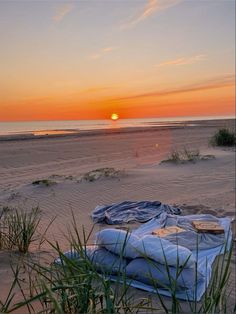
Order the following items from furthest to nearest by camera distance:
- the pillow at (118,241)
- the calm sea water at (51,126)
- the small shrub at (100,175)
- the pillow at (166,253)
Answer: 1. the small shrub at (100,175)
2. the calm sea water at (51,126)
3. the pillow at (118,241)
4. the pillow at (166,253)

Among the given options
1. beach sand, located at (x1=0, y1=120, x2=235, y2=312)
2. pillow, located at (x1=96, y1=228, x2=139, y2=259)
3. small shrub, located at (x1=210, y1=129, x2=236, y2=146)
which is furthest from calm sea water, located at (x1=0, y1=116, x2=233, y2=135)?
small shrub, located at (x1=210, y1=129, x2=236, y2=146)

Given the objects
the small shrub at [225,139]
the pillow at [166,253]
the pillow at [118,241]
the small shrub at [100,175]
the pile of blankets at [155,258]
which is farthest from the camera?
the small shrub at [225,139]

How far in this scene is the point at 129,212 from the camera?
6.78 meters

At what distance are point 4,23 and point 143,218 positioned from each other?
12.7ft

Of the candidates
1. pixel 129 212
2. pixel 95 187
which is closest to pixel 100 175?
pixel 95 187

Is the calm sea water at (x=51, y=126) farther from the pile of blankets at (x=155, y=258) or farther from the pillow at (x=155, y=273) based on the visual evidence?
the pillow at (x=155, y=273)

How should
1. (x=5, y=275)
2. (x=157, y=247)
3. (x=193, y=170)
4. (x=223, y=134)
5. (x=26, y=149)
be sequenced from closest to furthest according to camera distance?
(x=5, y=275) → (x=157, y=247) → (x=193, y=170) → (x=26, y=149) → (x=223, y=134)

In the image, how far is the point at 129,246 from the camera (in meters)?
4.09

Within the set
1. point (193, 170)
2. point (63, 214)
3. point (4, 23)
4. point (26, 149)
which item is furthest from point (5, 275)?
point (26, 149)

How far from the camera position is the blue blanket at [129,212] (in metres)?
6.40

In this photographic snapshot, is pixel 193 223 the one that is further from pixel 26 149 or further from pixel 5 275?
pixel 26 149

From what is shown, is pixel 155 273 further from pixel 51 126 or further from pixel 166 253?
pixel 51 126

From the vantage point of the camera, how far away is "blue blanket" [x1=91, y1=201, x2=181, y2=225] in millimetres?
6398

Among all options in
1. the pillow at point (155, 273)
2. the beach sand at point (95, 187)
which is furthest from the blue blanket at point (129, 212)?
the pillow at point (155, 273)
